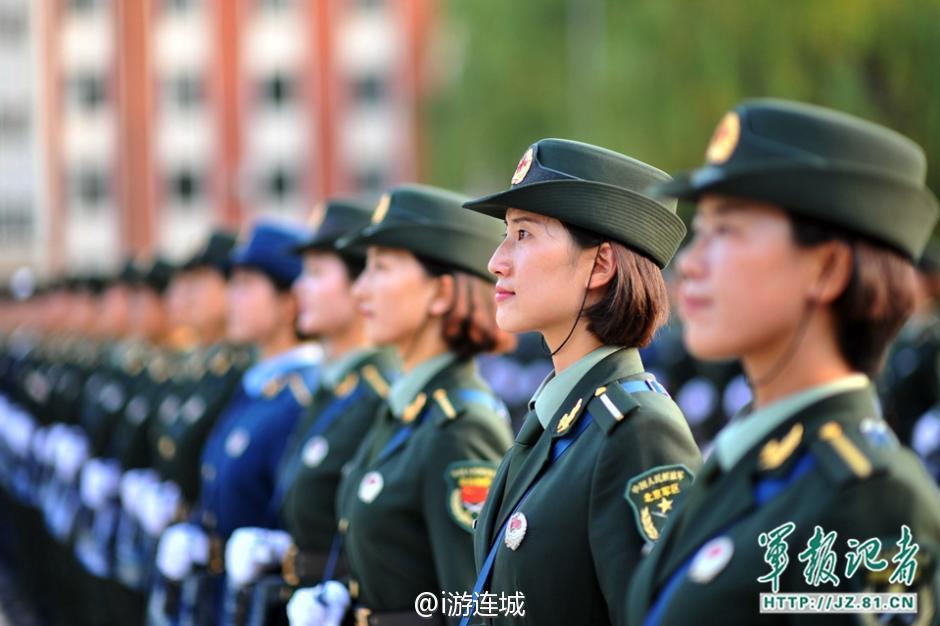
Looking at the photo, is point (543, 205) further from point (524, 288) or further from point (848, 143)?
point (848, 143)

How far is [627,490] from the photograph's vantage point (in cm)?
294

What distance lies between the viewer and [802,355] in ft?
7.73

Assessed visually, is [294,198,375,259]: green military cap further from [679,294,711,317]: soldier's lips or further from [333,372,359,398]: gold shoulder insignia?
[679,294,711,317]: soldier's lips

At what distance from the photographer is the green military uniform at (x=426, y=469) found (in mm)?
3879

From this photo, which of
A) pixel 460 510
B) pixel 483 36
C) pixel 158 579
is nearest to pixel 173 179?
pixel 483 36

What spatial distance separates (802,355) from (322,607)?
7.13 ft

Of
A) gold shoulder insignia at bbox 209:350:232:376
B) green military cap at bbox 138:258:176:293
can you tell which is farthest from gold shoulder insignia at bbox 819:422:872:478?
green military cap at bbox 138:258:176:293

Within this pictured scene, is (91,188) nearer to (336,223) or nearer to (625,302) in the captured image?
(336,223)

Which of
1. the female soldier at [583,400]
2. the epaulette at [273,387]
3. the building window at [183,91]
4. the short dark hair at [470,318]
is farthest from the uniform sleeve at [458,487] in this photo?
the building window at [183,91]

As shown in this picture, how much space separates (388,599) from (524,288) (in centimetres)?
116

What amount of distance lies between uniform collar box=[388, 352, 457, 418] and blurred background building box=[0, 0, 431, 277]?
43448 mm

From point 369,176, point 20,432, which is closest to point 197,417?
point 20,432

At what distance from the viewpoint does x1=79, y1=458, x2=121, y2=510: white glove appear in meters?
8.64

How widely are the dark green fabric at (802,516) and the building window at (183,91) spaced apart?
156 feet
